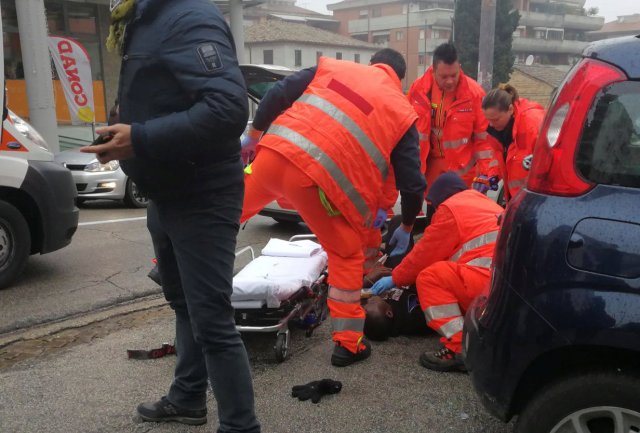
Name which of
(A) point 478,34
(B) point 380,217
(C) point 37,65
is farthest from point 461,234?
(A) point 478,34

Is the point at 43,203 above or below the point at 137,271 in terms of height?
above

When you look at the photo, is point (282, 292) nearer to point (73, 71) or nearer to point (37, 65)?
point (37, 65)

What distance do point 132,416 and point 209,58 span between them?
5.66ft

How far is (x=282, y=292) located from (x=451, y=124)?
2433mm

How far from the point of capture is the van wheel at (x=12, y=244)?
472 cm

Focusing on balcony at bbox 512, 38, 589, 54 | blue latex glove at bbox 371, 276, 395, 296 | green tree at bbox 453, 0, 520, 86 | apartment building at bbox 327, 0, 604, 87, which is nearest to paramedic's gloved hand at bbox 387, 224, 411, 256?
blue latex glove at bbox 371, 276, 395, 296

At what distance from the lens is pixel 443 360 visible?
3357 millimetres

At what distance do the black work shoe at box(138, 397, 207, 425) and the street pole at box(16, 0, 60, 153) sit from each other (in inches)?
365

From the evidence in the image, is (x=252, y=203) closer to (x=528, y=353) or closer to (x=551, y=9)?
(x=528, y=353)

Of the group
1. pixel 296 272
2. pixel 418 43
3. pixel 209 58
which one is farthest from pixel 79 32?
pixel 418 43

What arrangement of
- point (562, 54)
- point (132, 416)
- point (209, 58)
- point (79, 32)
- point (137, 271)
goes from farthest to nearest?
point (562, 54)
point (79, 32)
point (137, 271)
point (132, 416)
point (209, 58)

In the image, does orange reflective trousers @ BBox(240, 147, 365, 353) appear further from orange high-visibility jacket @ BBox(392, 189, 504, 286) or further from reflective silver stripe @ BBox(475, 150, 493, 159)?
reflective silver stripe @ BBox(475, 150, 493, 159)

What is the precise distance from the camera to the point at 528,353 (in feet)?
6.64

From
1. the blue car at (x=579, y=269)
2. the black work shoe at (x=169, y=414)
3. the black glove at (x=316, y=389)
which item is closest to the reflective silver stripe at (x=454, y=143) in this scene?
the black glove at (x=316, y=389)
